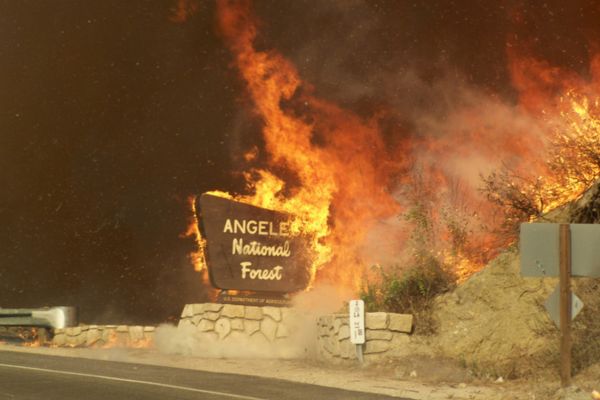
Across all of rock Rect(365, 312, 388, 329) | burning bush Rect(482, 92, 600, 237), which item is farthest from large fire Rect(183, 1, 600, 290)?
rock Rect(365, 312, 388, 329)

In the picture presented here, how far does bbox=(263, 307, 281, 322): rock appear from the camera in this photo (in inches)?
852

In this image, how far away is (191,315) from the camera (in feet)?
73.2

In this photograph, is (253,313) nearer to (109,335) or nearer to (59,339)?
(109,335)

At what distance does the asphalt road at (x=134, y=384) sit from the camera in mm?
14500

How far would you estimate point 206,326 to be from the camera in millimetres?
22016

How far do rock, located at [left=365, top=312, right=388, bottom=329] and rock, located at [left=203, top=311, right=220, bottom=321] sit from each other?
4.33m

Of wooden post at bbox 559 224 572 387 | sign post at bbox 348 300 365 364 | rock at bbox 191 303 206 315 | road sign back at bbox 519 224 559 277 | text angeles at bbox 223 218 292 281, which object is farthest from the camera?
text angeles at bbox 223 218 292 281

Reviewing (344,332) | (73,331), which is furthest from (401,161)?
(73,331)

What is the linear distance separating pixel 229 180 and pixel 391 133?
599 cm

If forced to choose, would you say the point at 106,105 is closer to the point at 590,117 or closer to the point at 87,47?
the point at 87,47

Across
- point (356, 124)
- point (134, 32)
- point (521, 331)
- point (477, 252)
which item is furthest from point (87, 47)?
point (521, 331)

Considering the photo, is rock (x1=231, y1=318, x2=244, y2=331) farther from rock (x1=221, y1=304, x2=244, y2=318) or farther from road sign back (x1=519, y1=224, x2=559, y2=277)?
road sign back (x1=519, y1=224, x2=559, y2=277)

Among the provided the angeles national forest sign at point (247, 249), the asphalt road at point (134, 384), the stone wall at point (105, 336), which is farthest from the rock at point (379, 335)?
the stone wall at point (105, 336)

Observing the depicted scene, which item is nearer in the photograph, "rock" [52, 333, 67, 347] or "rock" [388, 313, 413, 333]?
"rock" [388, 313, 413, 333]
